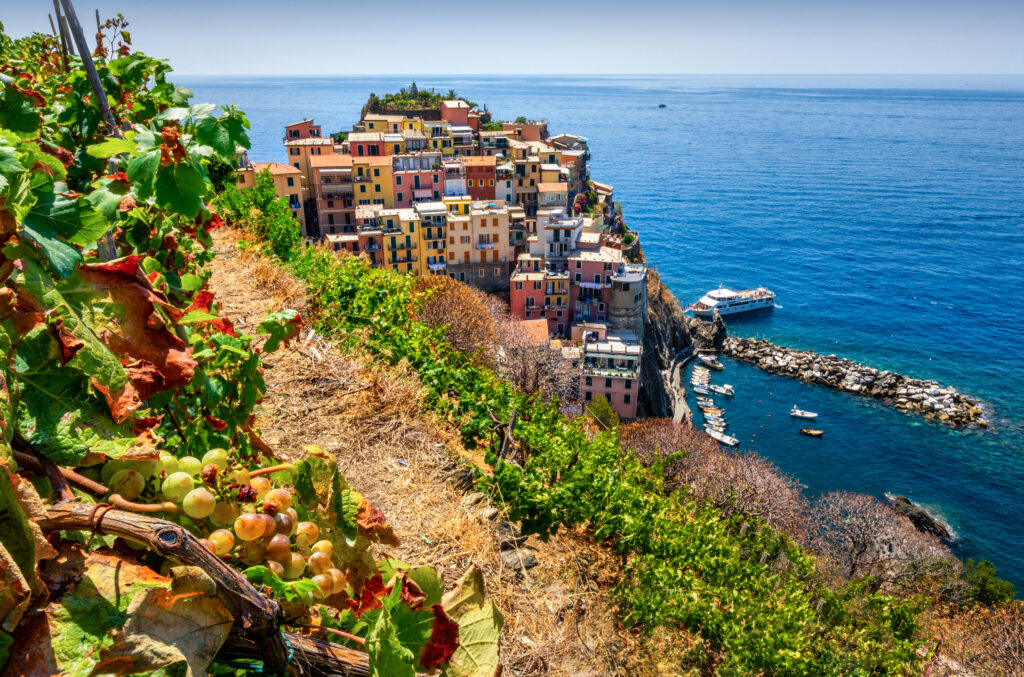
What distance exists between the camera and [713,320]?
1806 inches

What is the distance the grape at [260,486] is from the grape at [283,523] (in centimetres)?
6

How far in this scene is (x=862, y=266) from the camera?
58.2 meters

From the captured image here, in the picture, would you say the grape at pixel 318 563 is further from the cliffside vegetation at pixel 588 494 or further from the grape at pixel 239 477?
the cliffside vegetation at pixel 588 494

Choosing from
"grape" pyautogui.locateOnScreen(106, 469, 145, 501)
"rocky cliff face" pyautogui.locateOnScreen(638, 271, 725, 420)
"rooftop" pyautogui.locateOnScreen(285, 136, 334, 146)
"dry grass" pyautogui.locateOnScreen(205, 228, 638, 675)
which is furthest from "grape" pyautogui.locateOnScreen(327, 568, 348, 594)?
"rooftop" pyautogui.locateOnScreen(285, 136, 334, 146)

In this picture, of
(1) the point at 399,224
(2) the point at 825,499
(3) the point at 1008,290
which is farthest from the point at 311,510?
(3) the point at 1008,290

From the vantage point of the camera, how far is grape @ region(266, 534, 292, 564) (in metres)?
1.47

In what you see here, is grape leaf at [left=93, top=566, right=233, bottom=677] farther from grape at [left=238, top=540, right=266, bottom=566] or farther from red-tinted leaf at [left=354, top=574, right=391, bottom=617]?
red-tinted leaf at [left=354, top=574, right=391, bottom=617]

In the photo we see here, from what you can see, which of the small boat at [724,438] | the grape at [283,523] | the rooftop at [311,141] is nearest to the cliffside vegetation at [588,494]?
the grape at [283,523]

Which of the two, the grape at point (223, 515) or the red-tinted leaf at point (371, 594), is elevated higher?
the grape at point (223, 515)

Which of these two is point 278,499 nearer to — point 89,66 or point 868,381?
point 89,66

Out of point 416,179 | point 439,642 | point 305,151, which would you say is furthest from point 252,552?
point 305,151

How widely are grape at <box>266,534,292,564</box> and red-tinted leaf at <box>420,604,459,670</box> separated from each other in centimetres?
38

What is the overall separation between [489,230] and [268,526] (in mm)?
37454

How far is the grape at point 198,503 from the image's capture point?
130 cm
